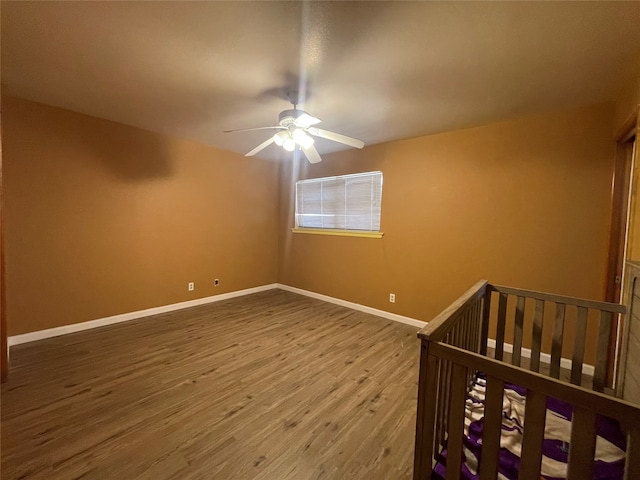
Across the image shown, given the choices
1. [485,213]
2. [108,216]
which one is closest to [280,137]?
[485,213]

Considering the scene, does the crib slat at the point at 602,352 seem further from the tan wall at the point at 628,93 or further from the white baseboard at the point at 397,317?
the tan wall at the point at 628,93

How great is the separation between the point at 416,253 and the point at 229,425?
270 cm

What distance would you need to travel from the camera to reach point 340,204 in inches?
169

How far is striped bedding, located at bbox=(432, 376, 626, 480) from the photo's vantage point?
1.18m

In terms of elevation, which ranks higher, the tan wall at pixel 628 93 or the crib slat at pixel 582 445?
the tan wall at pixel 628 93

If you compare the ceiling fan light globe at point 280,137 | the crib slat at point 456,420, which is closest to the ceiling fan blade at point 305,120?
the ceiling fan light globe at point 280,137

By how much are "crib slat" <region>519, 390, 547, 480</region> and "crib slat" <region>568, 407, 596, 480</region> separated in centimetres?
8

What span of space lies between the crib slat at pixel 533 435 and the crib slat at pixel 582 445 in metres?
0.08

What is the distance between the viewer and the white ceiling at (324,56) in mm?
1412

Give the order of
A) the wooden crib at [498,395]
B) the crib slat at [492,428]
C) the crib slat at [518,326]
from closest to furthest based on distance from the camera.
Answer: the wooden crib at [498,395]
the crib slat at [492,428]
the crib slat at [518,326]

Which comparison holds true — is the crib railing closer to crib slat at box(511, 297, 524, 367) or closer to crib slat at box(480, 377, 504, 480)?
crib slat at box(511, 297, 524, 367)

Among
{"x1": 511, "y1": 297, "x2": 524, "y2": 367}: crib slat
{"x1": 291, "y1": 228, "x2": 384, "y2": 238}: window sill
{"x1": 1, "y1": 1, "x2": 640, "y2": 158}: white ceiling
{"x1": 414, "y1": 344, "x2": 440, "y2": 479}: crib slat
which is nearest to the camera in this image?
{"x1": 414, "y1": 344, "x2": 440, "y2": 479}: crib slat

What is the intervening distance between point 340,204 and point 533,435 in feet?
11.8

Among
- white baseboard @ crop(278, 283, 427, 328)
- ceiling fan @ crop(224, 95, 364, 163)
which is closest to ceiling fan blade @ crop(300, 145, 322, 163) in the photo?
ceiling fan @ crop(224, 95, 364, 163)
